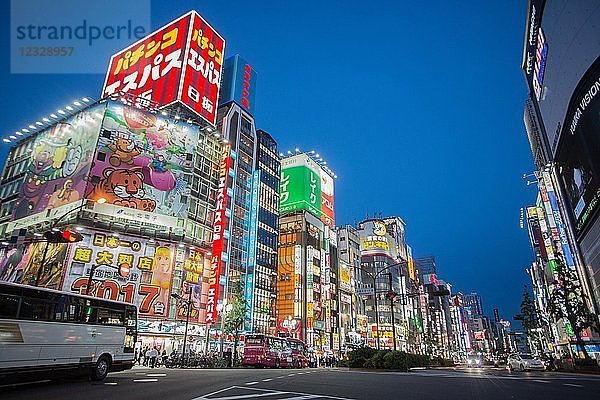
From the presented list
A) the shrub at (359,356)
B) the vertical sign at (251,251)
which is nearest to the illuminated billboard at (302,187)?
the vertical sign at (251,251)

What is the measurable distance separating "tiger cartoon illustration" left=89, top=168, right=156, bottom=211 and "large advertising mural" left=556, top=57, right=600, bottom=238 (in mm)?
51768

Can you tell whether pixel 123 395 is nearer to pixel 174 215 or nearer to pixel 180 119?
pixel 174 215

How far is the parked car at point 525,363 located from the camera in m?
35.7

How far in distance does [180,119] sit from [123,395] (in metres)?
56.2

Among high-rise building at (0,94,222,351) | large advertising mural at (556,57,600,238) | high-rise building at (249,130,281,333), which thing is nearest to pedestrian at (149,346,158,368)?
high-rise building at (0,94,222,351)

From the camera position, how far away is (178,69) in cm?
6338

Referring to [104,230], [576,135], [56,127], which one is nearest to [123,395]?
[104,230]

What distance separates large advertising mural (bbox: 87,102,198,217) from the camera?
51.3m

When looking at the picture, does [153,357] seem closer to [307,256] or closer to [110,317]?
[110,317]

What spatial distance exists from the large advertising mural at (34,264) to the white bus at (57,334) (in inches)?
1327

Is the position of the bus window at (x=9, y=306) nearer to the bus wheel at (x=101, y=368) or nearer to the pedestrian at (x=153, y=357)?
the bus wheel at (x=101, y=368)

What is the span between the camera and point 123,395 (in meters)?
11.1

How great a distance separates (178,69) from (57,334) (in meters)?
56.7

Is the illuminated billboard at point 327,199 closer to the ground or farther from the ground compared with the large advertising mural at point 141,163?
farther from the ground
